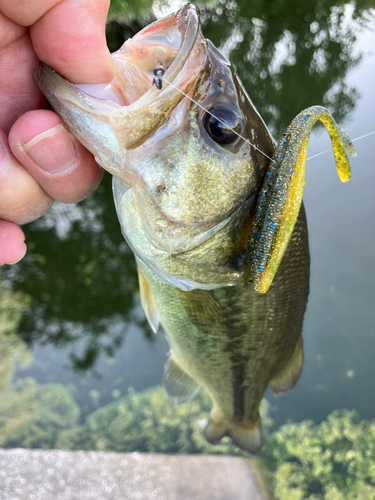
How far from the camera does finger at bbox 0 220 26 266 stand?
1146mm

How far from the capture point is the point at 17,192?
3.33ft

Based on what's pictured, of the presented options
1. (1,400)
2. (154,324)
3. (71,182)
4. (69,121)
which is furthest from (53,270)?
(69,121)

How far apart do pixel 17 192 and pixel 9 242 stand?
0.23 metres

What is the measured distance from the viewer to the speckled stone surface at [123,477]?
8.48ft

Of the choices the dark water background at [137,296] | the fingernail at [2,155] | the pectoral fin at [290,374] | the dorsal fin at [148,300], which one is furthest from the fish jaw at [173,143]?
the dark water background at [137,296]

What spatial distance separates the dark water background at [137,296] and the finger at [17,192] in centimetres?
256

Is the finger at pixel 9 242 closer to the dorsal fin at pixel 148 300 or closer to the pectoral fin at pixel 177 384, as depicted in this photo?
the dorsal fin at pixel 148 300

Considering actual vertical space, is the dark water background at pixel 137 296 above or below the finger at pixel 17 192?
below

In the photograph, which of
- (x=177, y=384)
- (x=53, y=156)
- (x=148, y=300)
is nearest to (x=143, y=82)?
(x=53, y=156)

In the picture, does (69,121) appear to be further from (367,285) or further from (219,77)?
(367,285)

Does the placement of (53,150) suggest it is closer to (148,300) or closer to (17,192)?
(17,192)

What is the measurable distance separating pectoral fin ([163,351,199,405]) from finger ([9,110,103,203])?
124 cm

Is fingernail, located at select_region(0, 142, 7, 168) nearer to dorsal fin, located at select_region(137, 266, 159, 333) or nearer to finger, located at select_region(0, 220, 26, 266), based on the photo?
finger, located at select_region(0, 220, 26, 266)

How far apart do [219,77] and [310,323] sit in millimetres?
3013
